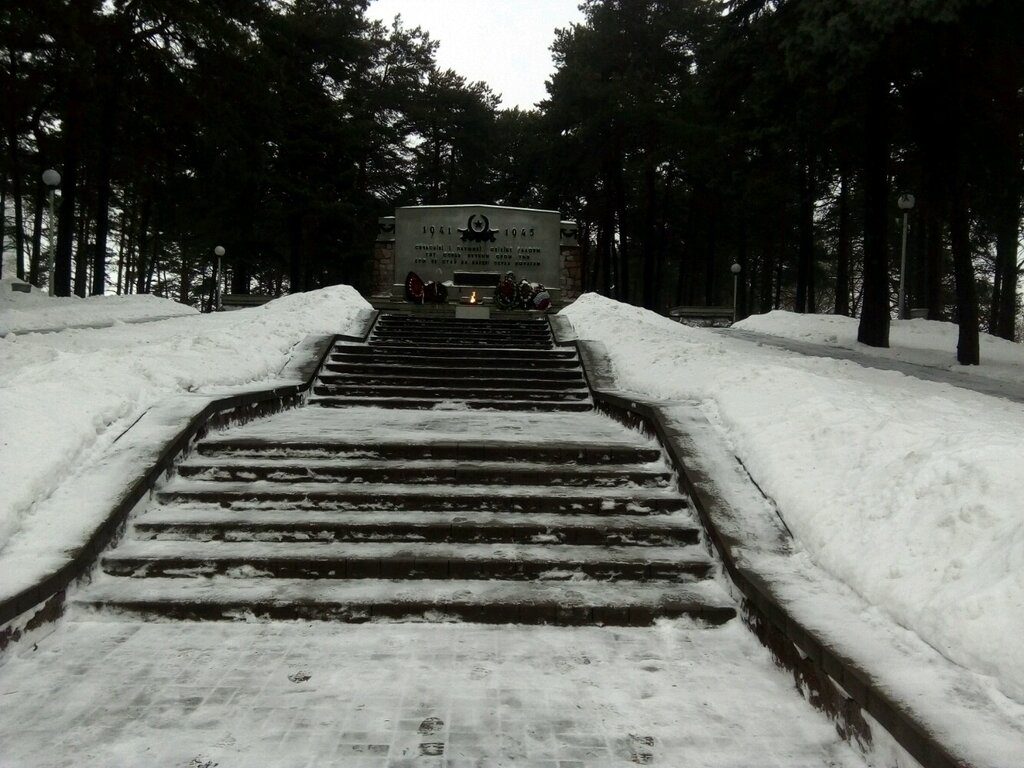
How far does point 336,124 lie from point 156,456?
2630 cm

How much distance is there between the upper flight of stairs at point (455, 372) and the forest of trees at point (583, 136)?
5.91 metres

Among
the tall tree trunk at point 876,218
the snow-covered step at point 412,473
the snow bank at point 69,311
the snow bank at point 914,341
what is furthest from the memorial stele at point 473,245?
the snow-covered step at point 412,473

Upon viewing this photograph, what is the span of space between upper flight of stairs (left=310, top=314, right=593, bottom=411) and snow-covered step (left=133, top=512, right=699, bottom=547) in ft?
12.0

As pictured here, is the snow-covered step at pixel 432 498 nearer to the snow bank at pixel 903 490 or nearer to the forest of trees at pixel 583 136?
the snow bank at pixel 903 490

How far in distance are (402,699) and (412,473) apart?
250cm

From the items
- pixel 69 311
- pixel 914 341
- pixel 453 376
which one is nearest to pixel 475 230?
pixel 69 311

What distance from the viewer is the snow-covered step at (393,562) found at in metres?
4.62

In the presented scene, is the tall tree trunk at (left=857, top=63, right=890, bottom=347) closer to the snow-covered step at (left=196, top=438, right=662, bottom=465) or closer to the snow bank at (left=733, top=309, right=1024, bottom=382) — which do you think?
the snow bank at (left=733, top=309, right=1024, bottom=382)

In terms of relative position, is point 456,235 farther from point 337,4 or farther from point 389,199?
point 337,4

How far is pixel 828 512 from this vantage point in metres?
4.57

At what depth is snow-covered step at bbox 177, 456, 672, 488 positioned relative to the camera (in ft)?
19.0

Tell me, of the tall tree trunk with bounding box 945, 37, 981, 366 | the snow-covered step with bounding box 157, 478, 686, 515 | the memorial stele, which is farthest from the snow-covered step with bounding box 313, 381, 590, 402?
the memorial stele

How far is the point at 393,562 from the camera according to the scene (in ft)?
15.2

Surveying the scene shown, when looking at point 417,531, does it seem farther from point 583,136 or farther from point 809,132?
point 583,136
